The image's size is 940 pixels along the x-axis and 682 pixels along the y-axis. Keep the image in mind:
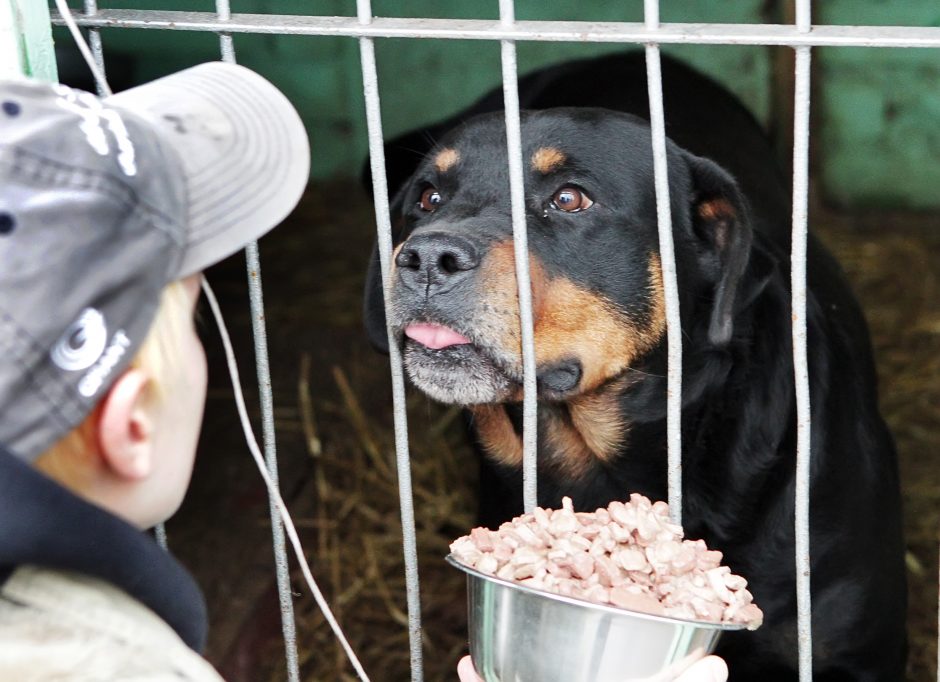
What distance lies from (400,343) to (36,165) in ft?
3.98

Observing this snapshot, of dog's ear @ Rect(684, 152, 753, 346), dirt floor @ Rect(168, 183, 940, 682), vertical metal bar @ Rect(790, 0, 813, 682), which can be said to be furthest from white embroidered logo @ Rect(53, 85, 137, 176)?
dirt floor @ Rect(168, 183, 940, 682)

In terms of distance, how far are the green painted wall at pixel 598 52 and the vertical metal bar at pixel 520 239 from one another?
3.32 meters

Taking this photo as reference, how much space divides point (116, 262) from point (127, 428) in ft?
0.57

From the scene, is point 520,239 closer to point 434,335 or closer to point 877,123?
point 434,335

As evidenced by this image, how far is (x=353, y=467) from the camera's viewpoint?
4414 mm

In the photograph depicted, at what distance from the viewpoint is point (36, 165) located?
4.17 ft

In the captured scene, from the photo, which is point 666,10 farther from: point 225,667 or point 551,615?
point 551,615

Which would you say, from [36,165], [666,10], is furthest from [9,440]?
[666,10]

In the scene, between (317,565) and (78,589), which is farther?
(317,565)

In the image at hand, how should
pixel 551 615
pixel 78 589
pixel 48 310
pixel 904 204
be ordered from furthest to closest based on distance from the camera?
pixel 904 204 → pixel 551 615 → pixel 78 589 → pixel 48 310

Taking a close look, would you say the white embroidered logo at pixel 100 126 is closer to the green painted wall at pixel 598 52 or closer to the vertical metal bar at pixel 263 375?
the vertical metal bar at pixel 263 375

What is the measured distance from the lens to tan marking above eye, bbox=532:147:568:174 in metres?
2.57

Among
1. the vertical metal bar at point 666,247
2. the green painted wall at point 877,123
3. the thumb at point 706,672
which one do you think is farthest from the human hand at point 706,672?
the green painted wall at point 877,123

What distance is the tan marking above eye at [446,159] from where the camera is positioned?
271 centimetres
